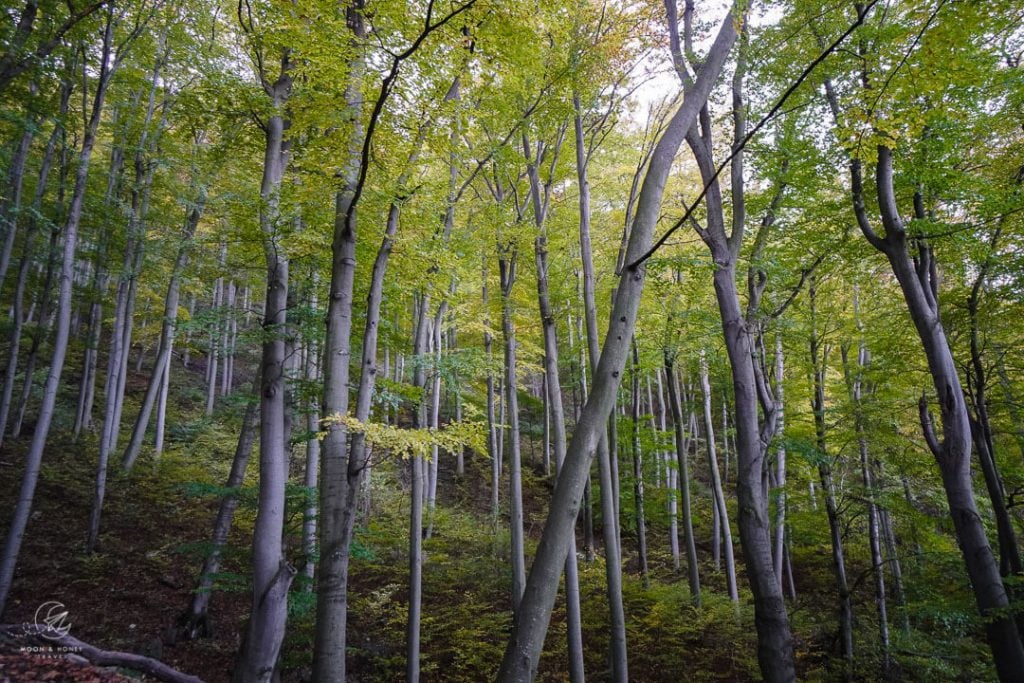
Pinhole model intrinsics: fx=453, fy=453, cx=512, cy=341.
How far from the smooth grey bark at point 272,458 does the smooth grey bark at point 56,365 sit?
355 centimetres

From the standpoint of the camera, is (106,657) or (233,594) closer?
(106,657)

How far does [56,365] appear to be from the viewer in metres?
7.22

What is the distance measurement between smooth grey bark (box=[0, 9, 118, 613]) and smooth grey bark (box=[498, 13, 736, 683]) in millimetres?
8402

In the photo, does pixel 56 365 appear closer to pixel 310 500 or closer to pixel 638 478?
pixel 310 500

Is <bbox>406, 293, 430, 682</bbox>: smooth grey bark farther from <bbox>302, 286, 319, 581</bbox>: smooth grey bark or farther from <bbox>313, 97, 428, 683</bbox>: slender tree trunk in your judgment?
<bbox>313, 97, 428, 683</bbox>: slender tree trunk

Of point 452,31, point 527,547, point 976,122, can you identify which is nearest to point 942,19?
point 976,122

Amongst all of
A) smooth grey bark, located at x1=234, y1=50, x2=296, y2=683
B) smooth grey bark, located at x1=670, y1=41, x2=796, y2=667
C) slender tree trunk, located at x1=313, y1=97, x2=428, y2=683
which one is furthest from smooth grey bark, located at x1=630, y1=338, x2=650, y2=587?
smooth grey bark, located at x1=234, y1=50, x2=296, y2=683

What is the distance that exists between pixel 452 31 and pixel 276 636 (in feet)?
20.3

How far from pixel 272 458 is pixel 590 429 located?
14.7 feet

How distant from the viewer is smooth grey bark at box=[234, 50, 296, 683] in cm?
458

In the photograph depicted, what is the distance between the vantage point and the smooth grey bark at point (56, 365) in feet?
21.7

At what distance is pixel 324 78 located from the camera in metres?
4.51

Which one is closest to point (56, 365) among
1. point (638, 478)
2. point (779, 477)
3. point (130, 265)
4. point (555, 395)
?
point (130, 265)

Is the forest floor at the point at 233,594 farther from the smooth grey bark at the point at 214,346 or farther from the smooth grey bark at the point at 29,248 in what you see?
the smooth grey bark at the point at 214,346
